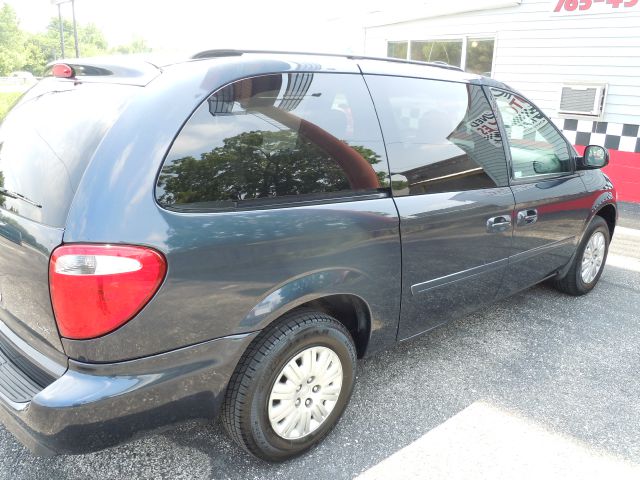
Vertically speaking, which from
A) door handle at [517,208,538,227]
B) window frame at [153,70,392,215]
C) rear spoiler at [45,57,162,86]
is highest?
rear spoiler at [45,57,162,86]

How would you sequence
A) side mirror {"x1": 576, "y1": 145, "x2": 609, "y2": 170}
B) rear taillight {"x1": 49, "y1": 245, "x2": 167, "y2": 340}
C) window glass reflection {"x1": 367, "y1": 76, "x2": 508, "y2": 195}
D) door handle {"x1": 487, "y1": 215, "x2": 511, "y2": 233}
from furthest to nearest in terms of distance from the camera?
side mirror {"x1": 576, "y1": 145, "x2": 609, "y2": 170}, door handle {"x1": 487, "y1": 215, "x2": 511, "y2": 233}, window glass reflection {"x1": 367, "y1": 76, "x2": 508, "y2": 195}, rear taillight {"x1": 49, "y1": 245, "x2": 167, "y2": 340}

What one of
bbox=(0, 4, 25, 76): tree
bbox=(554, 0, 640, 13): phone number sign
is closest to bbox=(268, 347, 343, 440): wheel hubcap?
bbox=(554, 0, 640, 13): phone number sign

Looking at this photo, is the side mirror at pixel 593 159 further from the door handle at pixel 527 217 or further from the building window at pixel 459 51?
the building window at pixel 459 51

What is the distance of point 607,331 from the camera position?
331 centimetres

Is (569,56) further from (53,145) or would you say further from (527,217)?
(53,145)

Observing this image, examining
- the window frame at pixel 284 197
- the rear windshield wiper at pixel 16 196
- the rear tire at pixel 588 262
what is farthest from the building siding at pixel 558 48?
the rear windshield wiper at pixel 16 196

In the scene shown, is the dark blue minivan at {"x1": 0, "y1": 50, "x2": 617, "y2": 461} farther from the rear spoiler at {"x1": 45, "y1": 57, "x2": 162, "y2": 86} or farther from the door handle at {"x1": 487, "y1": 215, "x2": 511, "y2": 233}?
the door handle at {"x1": 487, "y1": 215, "x2": 511, "y2": 233}

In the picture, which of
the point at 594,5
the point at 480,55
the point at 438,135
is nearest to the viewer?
the point at 438,135

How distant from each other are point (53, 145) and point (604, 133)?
277 inches

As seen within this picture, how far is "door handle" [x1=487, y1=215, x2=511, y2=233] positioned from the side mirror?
0.98 meters

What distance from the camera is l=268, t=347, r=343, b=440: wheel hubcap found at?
6.39 feet

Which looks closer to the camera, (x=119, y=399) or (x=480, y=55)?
(x=119, y=399)

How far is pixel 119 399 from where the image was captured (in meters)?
1.58

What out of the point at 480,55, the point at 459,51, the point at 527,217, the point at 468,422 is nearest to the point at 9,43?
the point at 459,51
